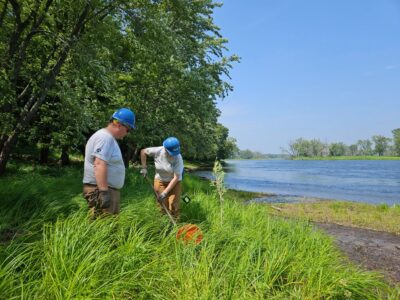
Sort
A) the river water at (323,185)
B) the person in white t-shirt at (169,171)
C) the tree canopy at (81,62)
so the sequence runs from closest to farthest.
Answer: the person in white t-shirt at (169,171) → the tree canopy at (81,62) → the river water at (323,185)

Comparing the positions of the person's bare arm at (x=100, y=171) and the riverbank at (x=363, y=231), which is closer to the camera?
the person's bare arm at (x=100, y=171)

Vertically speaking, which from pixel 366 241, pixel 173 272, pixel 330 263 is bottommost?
pixel 366 241

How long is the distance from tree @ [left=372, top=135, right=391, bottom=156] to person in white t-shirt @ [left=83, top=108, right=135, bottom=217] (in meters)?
196

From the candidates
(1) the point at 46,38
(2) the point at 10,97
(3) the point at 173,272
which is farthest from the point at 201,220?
(1) the point at 46,38

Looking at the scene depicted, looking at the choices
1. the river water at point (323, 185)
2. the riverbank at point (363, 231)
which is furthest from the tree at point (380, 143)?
the riverbank at point (363, 231)

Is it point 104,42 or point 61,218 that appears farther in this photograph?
point 104,42

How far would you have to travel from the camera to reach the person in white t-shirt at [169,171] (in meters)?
6.08

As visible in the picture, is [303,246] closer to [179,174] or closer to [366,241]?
[179,174]

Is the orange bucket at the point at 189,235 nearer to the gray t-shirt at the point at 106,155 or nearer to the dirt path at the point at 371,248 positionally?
the gray t-shirt at the point at 106,155

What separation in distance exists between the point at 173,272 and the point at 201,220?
121 inches

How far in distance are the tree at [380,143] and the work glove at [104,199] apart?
7712 inches

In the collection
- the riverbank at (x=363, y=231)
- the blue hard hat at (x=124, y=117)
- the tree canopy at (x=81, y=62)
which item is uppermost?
the tree canopy at (x=81, y=62)

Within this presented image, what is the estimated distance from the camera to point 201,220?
21.1 feet

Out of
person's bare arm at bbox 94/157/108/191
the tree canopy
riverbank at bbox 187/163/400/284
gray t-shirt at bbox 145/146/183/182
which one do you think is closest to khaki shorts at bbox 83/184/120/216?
person's bare arm at bbox 94/157/108/191
